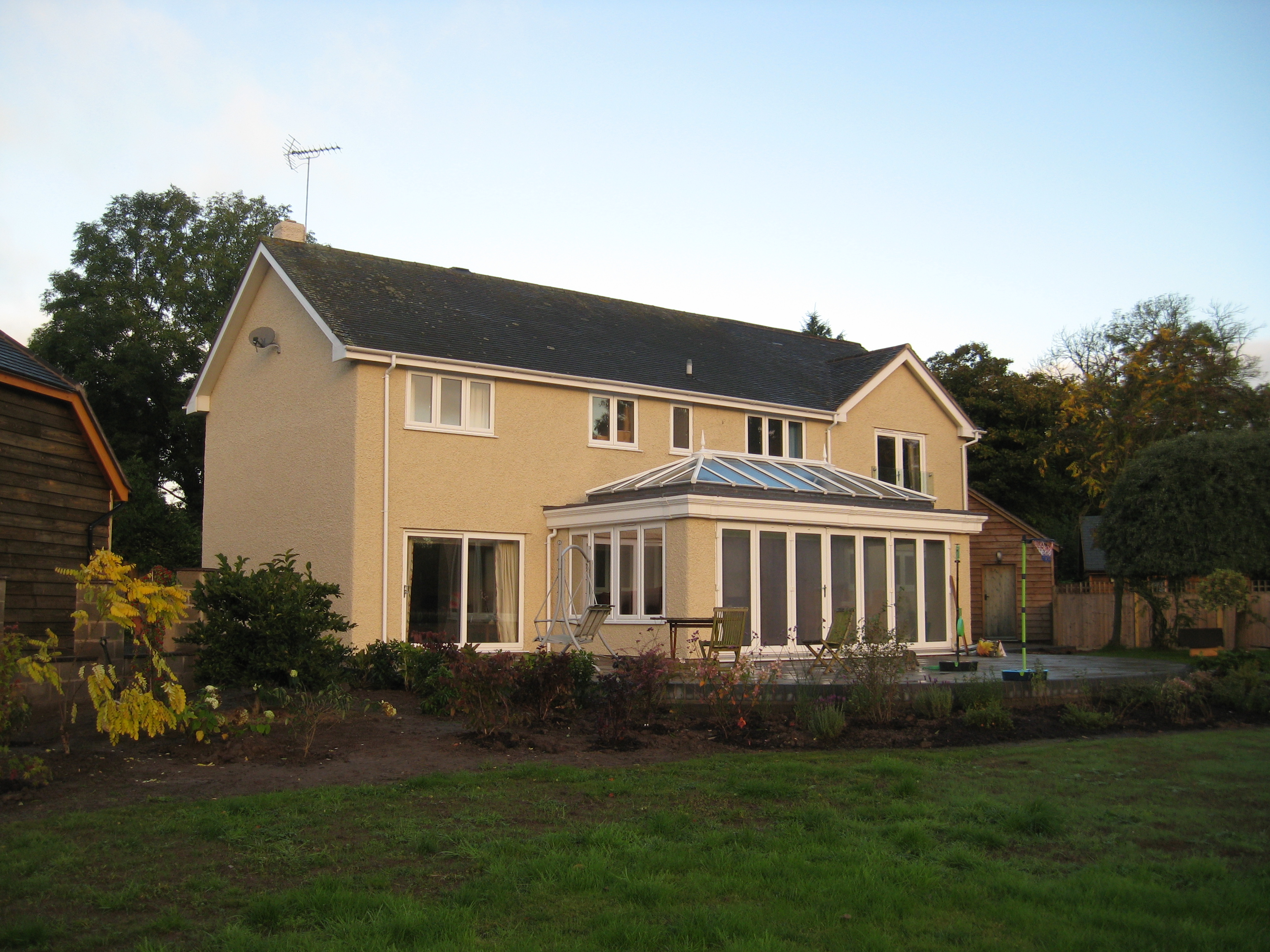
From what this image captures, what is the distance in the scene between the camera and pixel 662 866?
626cm

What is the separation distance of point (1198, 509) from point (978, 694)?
13.3m

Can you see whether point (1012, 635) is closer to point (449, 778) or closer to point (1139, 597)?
point (1139, 597)

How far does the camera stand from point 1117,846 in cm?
680

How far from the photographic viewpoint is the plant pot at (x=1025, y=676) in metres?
13.5

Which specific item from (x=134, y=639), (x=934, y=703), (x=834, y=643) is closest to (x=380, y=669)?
(x=134, y=639)

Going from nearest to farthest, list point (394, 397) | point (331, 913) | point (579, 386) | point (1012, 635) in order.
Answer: point (331, 913)
point (394, 397)
point (579, 386)
point (1012, 635)

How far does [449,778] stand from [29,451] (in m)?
8.41

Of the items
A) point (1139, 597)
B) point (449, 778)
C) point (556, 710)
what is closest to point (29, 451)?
point (556, 710)

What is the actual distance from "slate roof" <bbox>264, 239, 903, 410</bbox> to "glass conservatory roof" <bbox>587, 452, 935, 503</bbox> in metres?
1.66

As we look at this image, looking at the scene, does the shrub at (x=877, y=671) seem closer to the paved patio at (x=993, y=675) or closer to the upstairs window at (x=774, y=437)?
the paved patio at (x=993, y=675)

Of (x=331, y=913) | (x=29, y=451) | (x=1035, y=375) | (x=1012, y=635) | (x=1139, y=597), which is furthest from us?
(x=1035, y=375)

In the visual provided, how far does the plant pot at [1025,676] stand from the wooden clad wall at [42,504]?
11884mm

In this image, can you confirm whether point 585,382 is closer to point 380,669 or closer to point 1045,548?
point 380,669

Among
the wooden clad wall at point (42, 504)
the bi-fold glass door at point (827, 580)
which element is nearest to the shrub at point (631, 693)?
the bi-fold glass door at point (827, 580)
